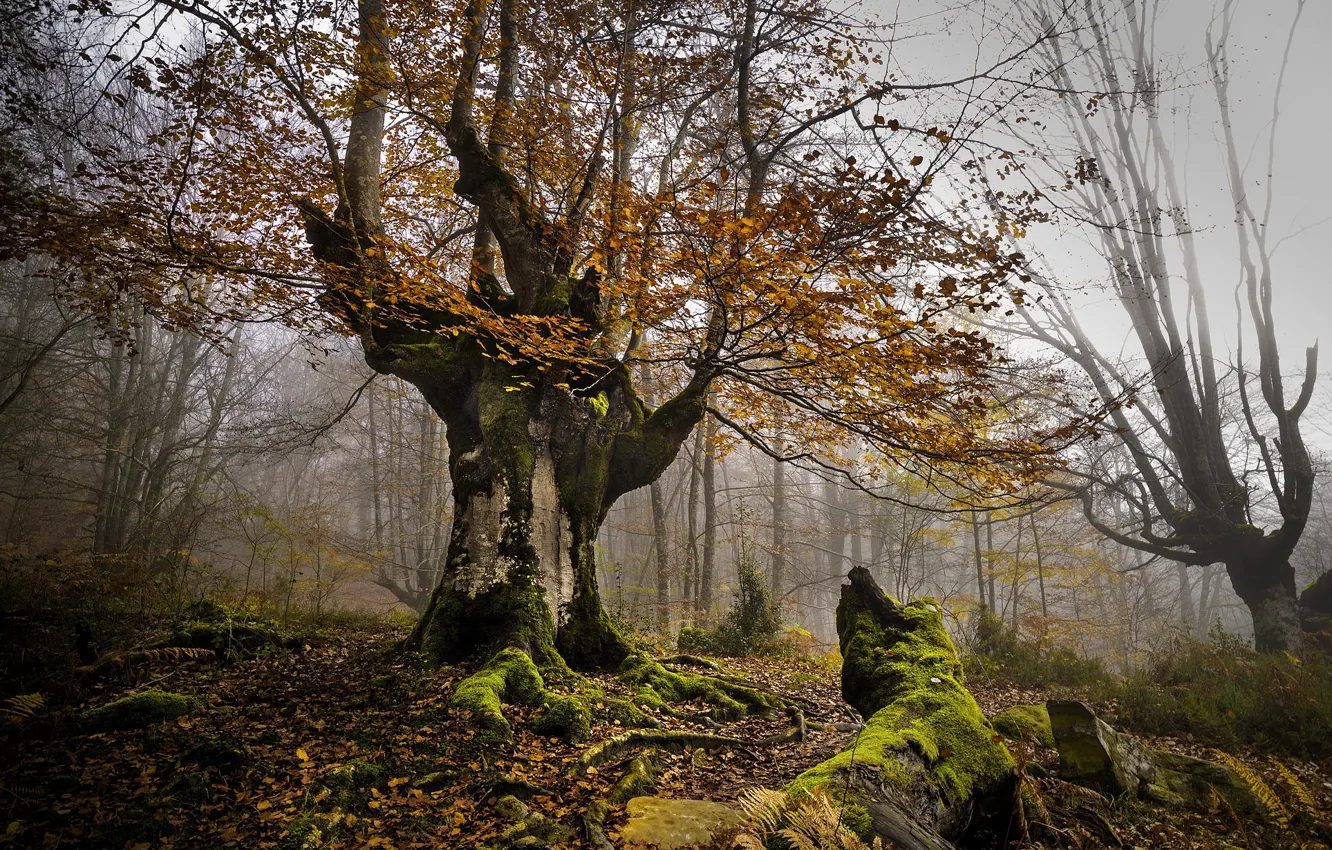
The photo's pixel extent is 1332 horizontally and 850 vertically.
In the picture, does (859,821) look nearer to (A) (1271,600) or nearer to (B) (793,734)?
(B) (793,734)

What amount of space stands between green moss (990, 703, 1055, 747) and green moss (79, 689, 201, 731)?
6.56m

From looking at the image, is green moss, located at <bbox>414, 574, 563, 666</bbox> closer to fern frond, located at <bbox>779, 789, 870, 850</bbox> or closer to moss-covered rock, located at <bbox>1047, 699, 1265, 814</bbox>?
fern frond, located at <bbox>779, 789, 870, 850</bbox>

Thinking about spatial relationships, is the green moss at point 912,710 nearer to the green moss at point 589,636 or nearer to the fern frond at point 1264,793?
the fern frond at point 1264,793

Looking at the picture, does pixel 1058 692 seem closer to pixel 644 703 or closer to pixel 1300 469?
pixel 644 703

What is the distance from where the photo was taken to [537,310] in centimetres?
734

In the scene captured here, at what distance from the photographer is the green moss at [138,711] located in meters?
3.74

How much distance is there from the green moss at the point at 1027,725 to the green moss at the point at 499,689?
166 inches

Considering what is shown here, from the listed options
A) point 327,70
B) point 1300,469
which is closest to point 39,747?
point 327,70

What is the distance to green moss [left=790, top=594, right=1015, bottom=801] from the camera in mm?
3154

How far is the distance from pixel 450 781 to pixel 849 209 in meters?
5.47

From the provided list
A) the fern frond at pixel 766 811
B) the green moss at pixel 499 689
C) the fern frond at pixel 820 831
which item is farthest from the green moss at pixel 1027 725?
the green moss at pixel 499 689

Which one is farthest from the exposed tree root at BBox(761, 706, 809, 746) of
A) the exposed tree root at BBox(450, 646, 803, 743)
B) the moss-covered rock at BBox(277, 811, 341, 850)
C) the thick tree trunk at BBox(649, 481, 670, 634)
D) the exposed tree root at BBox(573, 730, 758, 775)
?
the thick tree trunk at BBox(649, 481, 670, 634)

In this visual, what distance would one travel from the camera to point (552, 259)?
784 cm

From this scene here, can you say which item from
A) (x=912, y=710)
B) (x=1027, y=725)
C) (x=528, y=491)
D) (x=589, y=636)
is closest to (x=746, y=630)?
(x=589, y=636)
